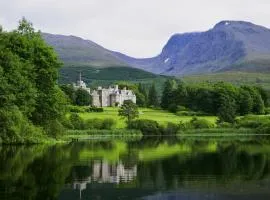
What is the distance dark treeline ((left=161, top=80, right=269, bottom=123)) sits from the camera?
133 m

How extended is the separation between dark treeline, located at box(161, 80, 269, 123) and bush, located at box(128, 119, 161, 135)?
56.7ft

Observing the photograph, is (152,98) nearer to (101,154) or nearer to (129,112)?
(129,112)

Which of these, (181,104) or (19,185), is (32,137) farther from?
(181,104)

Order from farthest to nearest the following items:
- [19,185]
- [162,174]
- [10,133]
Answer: [10,133] → [162,174] → [19,185]

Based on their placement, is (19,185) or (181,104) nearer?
(19,185)

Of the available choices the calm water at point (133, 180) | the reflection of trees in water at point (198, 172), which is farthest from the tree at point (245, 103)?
the calm water at point (133, 180)

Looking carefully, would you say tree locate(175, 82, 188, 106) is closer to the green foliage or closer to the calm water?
the green foliage

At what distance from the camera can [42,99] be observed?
233 ft

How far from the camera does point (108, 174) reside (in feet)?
112

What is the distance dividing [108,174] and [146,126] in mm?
82822

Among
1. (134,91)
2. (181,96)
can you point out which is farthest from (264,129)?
(134,91)

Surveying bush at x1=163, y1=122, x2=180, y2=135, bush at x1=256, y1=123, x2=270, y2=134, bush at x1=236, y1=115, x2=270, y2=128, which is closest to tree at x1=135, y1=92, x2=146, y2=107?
bush at x1=236, y1=115, x2=270, y2=128

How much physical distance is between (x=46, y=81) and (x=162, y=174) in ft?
135

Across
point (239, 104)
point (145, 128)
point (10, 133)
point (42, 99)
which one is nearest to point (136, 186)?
point (10, 133)
